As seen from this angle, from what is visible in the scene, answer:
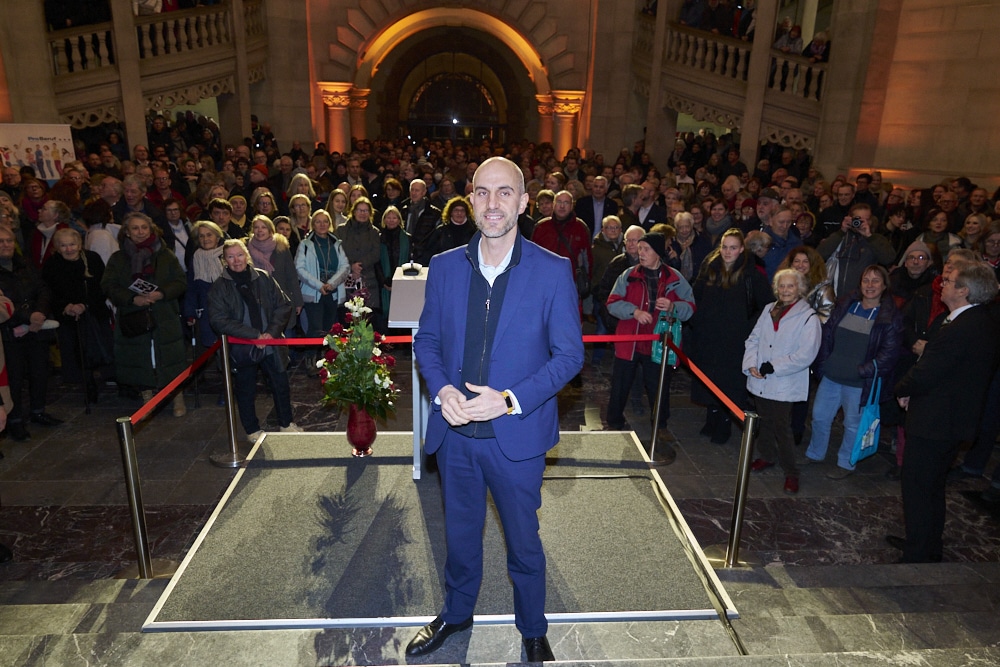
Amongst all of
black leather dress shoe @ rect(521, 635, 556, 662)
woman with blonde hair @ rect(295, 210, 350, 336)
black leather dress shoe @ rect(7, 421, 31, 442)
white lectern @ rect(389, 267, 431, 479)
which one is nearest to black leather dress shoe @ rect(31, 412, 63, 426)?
black leather dress shoe @ rect(7, 421, 31, 442)

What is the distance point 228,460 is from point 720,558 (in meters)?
3.97

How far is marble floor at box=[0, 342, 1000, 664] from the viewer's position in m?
4.25

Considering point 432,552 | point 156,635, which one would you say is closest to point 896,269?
point 432,552

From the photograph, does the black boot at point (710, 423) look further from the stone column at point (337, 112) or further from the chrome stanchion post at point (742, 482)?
the stone column at point (337, 112)

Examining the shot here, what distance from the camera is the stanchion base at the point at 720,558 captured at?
4426 millimetres

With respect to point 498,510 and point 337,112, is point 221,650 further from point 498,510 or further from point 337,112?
point 337,112

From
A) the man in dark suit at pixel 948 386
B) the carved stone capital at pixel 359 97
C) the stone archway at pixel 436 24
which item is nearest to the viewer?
the man in dark suit at pixel 948 386

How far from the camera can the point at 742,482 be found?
4.18 meters

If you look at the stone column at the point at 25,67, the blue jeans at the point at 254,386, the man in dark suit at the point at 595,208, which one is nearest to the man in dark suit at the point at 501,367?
the blue jeans at the point at 254,386

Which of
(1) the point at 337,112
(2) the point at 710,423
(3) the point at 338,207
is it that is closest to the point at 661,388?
(2) the point at 710,423

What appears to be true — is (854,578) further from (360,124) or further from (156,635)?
(360,124)

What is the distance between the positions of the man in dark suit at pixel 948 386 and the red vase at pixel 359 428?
3822 mm

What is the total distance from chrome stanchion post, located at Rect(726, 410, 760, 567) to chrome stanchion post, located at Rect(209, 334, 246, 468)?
3.83 metres

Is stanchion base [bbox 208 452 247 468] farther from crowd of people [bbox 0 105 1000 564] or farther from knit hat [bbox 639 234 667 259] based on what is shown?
knit hat [bbox 639 234 667 259]
